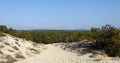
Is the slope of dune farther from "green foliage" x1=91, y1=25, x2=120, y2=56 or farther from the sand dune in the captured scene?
"green foliage" x1=91, y1=25, x2=120, y2=56

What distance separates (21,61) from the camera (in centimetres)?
1930

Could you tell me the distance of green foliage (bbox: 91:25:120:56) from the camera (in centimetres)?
2269

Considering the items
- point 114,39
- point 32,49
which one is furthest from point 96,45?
point 32,49

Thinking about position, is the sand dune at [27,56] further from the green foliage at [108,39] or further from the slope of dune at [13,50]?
the green foliage at [108,39]

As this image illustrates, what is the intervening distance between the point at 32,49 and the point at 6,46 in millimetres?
3281

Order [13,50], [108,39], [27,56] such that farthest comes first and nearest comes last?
[108,39] → [13,50] → [27,56]

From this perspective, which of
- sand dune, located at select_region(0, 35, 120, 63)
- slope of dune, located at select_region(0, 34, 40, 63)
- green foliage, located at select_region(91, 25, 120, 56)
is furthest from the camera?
green foliage, located at select_region(91, 25, 120, 56)

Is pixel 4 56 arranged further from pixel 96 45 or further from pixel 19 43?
pixel 96 45

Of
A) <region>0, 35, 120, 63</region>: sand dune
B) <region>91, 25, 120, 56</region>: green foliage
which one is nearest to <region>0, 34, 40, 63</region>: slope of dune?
<region>0, 35, 120, 63</region>: sand dune

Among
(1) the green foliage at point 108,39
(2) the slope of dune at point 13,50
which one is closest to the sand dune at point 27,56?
(2) the slope of dune at point 13,50

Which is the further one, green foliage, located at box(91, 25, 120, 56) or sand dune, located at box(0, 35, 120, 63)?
green foliage, located at box(91, 25, 120, 56)

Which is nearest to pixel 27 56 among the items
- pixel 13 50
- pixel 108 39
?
pixel 13 50

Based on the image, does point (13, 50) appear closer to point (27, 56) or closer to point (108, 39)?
point (27, 56)

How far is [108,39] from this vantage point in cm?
2480
